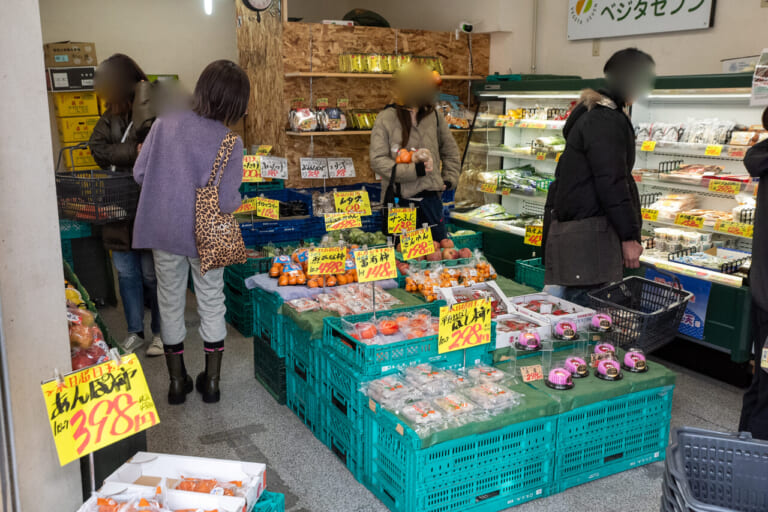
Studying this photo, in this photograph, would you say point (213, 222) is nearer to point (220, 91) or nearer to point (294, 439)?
point (220, 91)

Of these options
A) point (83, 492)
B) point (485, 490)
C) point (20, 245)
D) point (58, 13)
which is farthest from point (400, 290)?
point (58, 13)

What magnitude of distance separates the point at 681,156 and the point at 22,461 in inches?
186

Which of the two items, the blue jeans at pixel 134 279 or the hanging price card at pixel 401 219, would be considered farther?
the hanging price card at pixel 401 219

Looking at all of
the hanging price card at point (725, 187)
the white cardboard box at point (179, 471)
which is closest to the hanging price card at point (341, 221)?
the hanging price card at point (725, 187)

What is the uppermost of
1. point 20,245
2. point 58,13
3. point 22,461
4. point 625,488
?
point 58,13

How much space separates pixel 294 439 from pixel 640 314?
1920mm

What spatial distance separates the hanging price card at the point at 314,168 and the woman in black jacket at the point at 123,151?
2.08 meters

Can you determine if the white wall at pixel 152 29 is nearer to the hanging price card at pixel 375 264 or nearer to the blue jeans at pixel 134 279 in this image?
the blue jeans at pixel 134 279

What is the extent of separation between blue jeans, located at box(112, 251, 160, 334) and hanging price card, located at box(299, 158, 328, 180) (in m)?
2.07

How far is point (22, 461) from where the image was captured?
1.80 meters

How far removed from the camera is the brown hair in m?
3.47

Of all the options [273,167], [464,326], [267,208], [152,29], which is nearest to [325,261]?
[464,326]

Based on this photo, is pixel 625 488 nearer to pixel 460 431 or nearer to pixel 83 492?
pixel 460 431

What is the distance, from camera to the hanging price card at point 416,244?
4.21m
